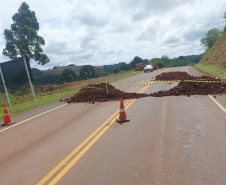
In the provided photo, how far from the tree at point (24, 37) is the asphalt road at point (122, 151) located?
1908 centimetres

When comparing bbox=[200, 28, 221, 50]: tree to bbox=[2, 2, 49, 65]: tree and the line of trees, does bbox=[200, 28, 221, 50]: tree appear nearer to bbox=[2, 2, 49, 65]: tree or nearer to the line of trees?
the line of trees

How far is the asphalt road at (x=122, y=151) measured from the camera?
3.74 meters

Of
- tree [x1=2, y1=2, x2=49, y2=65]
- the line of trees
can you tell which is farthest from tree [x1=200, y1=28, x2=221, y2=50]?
tree [x1=2, y1=2, x2=49, y2=65]

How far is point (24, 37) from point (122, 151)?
24.4 m

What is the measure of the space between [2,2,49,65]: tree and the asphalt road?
Result: 19.1 metres

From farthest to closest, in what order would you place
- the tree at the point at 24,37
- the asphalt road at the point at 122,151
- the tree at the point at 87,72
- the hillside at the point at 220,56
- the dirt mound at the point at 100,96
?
1. the tree at the point at 87,72
2. the hillside at the point at 220,56
3. the tree at the point at 24,37
4. the dirt mound at the point at 100,96
5. the asphalt road at the point at 122,151

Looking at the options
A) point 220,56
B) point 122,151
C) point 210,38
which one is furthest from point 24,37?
point 210,38

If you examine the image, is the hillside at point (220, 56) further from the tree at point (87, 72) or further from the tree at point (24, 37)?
the tree at point (87, 72)

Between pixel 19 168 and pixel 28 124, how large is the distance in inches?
170

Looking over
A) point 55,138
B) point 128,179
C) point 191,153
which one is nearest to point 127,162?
point 128,179

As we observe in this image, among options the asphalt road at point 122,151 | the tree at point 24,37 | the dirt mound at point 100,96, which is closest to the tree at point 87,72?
the tree at point 24,37

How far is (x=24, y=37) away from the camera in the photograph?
25.2 metres

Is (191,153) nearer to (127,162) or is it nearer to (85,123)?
(127,162)

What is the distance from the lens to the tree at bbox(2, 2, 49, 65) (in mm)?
24375
